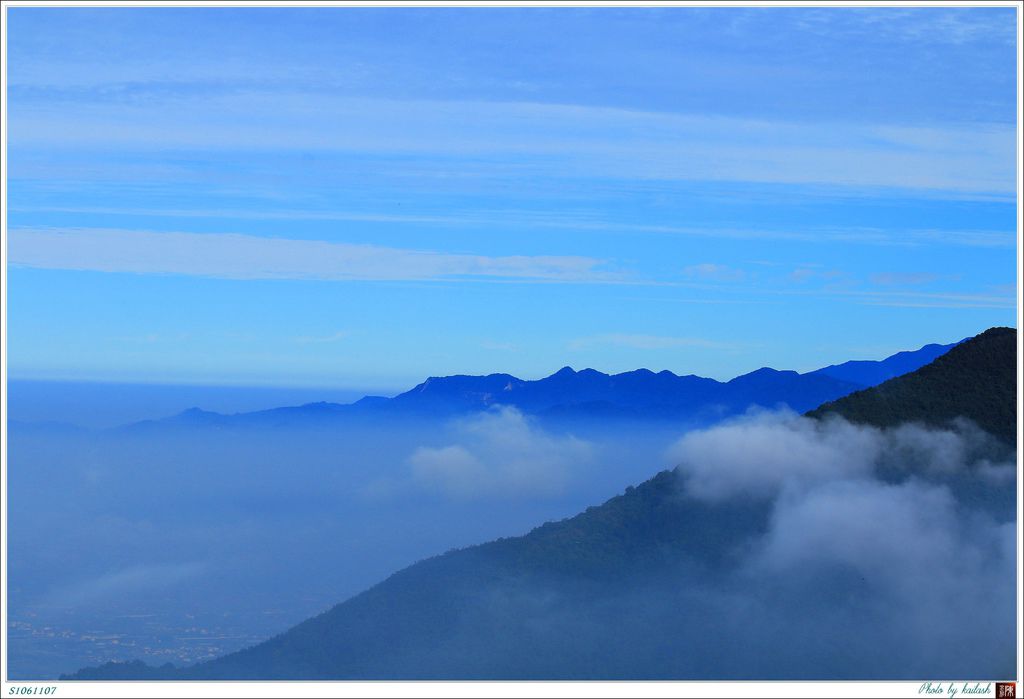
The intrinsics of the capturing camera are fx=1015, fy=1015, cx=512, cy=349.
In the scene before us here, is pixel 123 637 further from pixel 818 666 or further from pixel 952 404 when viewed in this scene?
pixel 952 404

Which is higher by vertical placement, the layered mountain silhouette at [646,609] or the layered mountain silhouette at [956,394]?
the layered mountain silhouette at [956,394]

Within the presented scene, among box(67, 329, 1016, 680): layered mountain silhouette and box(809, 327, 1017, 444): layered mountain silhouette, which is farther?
box(809, 327, 1017, 444): layered mountain silhouette

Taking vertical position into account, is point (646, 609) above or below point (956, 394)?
below

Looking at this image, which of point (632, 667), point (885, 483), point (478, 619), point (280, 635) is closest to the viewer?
point (632, 667)

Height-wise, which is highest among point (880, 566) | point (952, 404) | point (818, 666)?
point (952, 404)

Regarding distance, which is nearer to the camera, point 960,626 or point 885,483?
point 960,626

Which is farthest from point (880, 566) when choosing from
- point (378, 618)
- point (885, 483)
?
point (378, 618)

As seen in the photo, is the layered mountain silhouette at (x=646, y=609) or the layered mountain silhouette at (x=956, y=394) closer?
the layered mountain silhouette at (x=646, y=609)

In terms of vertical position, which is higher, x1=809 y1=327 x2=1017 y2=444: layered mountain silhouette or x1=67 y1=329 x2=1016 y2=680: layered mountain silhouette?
x1=809 y1=327 x2=1017 y2=444: layered mountain silhouette
